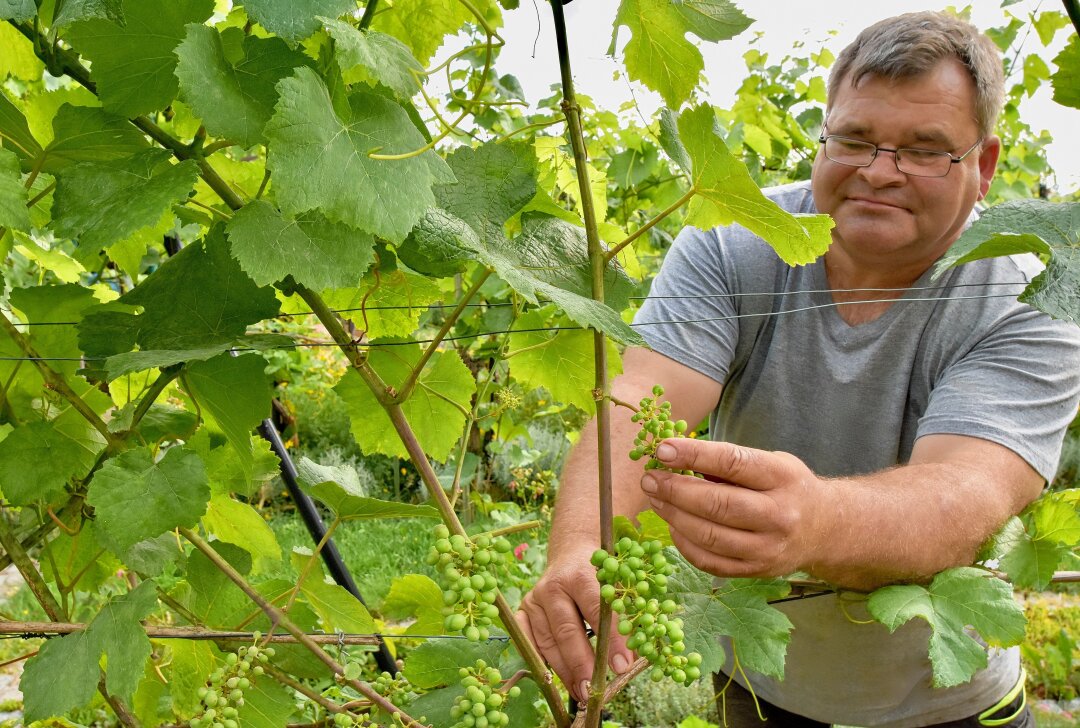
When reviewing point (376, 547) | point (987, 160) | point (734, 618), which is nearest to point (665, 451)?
point (734, 618)

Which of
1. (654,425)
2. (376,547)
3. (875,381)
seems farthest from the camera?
(376,547)

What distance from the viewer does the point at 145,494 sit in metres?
0.74

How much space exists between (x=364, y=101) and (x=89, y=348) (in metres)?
0.36

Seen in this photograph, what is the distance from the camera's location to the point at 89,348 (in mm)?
782

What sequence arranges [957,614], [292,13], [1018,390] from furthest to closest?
[1018,390] → [957,614] → [292,13]

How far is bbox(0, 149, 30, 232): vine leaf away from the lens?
65cm

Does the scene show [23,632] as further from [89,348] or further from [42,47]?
[42,47]

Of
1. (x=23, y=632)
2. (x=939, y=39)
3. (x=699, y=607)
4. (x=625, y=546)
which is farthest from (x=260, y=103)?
(x=939, y=39)

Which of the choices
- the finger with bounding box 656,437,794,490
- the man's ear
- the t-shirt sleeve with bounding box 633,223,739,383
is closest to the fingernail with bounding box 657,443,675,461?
the finger with bounding box 656,437,794,490

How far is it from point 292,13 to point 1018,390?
1398 millimetres

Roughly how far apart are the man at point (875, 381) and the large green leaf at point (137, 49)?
2.47ft

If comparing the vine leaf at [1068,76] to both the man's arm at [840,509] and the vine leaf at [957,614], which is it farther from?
the vine leaf at [957,614]

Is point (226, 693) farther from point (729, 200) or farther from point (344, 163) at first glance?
point (729, 200)

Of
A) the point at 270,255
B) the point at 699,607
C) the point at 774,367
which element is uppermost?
the point at 270,255
